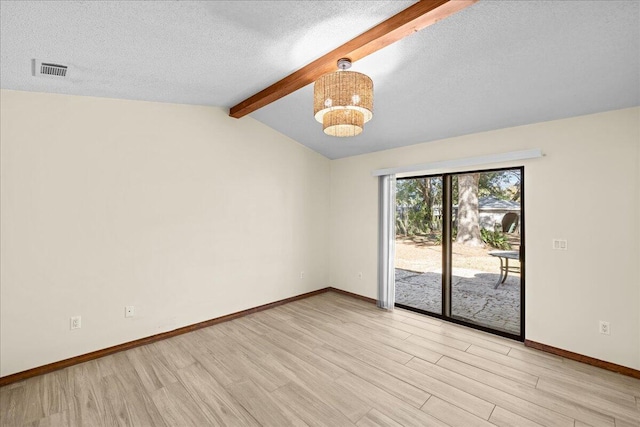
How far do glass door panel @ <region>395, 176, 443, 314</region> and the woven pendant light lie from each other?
217 cm

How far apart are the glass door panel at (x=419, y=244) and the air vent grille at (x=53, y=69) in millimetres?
3846

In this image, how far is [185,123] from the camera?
3340mm

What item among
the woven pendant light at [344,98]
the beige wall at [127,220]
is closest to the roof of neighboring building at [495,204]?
the woven pendant light at [344,98]

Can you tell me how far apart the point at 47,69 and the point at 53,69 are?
1.4 inches

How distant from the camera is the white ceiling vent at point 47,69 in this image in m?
2.09

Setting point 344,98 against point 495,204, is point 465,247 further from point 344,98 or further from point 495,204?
point 344,98

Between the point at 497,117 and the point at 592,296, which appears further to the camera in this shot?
the point at 497,117

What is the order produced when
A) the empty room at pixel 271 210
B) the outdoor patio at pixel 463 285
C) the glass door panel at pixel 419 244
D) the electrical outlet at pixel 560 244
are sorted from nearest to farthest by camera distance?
the empty room at pixel 271 210
the electrical outlet at pixel 560 244
the outdoor patio at pixel 463 285
the glass door panel at pixel 419 244

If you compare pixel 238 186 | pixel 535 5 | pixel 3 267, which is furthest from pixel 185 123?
pixel 535 5

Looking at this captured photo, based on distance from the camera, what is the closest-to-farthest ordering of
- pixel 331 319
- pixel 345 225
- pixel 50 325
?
1. pixel 50 325
2. pixel 331 319
3. pixel 345 225

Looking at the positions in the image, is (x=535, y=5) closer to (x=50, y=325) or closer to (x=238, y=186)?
(x=238, y=186)

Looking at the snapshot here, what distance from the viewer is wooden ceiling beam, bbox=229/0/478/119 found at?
166 cm

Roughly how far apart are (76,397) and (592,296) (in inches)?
176

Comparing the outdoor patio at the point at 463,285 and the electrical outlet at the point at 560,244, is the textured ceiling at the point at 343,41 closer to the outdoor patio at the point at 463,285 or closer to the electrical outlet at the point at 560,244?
the electrical outlet at the point at 560,244
